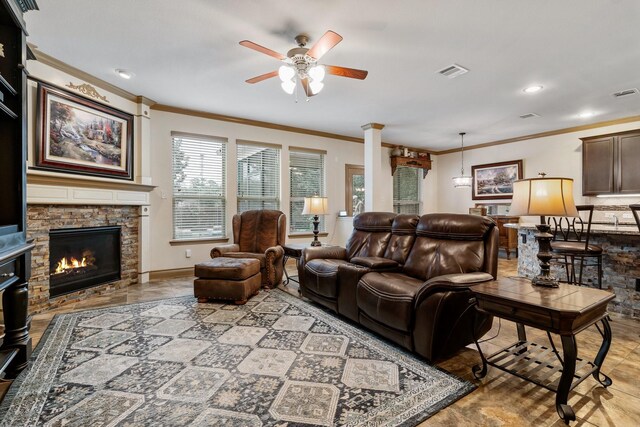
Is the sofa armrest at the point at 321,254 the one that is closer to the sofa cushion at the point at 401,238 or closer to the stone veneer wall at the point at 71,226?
the sofa cushion at the point at 401,238

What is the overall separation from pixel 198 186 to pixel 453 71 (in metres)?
3.96

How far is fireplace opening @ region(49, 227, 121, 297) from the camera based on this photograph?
3.51m

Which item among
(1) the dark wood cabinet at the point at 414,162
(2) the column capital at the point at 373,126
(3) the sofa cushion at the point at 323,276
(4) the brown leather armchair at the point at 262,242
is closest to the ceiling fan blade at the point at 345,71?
(3) the sofa cushion at the point at 323,276

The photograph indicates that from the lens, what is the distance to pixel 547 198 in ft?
6.30

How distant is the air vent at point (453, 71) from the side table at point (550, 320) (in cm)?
237

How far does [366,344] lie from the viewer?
8.04 ft

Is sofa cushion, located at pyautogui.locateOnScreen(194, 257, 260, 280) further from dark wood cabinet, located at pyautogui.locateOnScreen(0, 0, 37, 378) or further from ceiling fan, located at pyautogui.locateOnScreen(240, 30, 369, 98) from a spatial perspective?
ceiling fan, located at pyautogui.locateOnScreen(240, 30, 369, 98)

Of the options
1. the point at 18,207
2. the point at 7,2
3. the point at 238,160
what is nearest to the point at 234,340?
the point at 18,207

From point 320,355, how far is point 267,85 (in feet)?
10.4

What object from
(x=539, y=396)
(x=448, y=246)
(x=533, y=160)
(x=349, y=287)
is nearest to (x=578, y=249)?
(x=448, y=246)

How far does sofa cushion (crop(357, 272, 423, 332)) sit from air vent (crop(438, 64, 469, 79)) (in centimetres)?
234

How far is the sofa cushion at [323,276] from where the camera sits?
3.07 m

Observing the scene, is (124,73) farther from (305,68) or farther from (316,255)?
(316,255)

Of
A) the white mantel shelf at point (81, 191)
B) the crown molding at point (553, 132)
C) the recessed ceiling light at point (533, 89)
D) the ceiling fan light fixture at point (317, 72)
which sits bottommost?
the white mantel shelf at point (81, 191)
